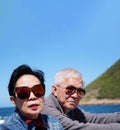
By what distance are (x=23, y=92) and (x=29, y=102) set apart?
0.31 feet

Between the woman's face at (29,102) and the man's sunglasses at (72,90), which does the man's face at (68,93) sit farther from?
the woman's face at (29,102)

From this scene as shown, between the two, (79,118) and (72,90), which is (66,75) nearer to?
(72,90)

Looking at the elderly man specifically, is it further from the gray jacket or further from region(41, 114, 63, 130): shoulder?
region(41, 114, 63, 130): shoulder

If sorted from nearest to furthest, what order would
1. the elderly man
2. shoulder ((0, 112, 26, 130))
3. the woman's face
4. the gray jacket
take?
shoulder ((0, 112, 26, 130))
the woman's face
the gray jacket
the elderly man

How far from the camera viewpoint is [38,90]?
3.57 metres

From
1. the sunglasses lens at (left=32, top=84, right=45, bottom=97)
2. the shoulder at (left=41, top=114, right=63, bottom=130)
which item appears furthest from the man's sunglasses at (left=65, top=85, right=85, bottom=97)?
the sunglasses lens at (left=32, top=84, right=45, bottom=97)

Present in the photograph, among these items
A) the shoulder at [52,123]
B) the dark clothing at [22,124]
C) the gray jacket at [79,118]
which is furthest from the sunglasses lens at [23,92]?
the gray jacket at [79,118]

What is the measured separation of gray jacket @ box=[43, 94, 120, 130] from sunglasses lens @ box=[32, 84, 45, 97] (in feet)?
1.58

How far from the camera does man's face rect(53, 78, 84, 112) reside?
14.2 ft

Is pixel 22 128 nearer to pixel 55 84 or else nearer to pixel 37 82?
pixel 37 82

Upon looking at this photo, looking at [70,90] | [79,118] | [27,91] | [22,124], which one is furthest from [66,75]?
[22,124]

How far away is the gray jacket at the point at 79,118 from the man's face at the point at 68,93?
0.08m

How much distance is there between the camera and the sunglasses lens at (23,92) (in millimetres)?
3521

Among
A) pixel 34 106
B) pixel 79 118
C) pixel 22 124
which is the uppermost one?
Result: pixel 34 106
